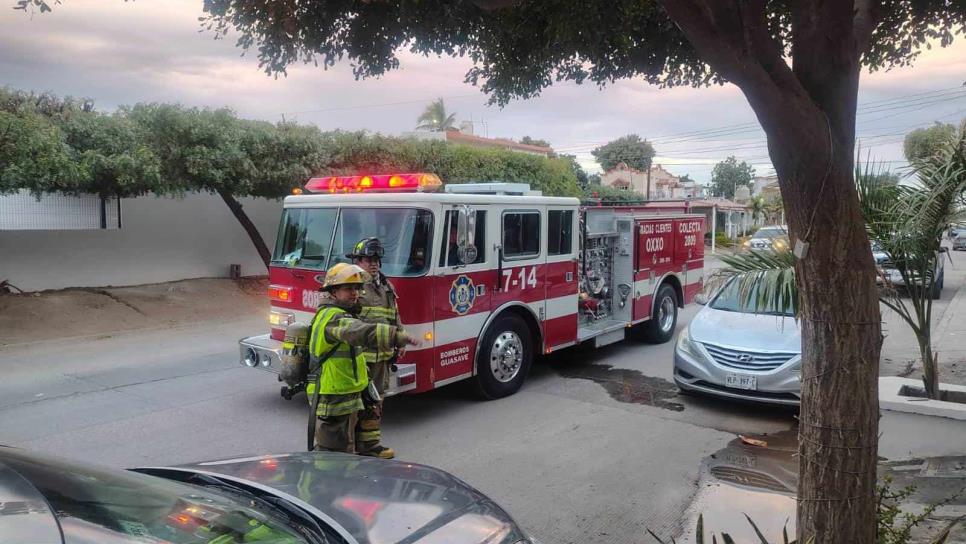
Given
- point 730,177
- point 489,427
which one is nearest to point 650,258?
point 489,427

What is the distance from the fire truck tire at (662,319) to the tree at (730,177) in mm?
69003

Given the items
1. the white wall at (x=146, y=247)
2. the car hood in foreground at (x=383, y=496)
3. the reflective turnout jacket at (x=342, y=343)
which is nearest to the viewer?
the car hood in foreground at (x=383, y=496)

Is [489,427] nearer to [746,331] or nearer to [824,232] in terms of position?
[746,331]

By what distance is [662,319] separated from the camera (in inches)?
447

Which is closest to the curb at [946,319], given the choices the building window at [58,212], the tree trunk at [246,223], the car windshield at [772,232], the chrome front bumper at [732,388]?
the chrome front bumper at [732,388]

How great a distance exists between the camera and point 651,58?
6953 mm

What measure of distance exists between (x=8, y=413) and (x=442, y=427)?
14.5ft

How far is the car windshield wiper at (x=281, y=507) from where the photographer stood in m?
2.48

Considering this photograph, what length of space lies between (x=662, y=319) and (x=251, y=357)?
6583 millimetres

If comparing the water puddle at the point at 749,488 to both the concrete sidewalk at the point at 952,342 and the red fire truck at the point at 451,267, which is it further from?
the concrete sidewalk at the point at 952,342

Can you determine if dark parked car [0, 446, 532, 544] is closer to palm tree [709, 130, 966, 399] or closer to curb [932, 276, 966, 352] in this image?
palm tree [709, 130, 966, 399]

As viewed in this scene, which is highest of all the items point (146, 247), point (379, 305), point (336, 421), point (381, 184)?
point (381, 184)

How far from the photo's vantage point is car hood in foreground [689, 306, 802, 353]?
280 inches

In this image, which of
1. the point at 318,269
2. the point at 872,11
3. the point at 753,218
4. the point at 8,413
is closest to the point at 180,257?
the point at 8,413
